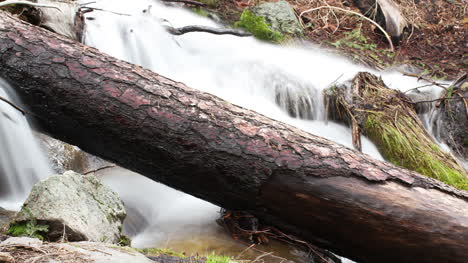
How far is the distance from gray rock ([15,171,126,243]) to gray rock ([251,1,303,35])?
5.63 m

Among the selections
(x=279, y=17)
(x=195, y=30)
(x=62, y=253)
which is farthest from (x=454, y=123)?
(x=62, y=253)

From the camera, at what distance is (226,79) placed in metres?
6.31

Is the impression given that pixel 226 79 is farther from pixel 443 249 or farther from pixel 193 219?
pixel 443 249

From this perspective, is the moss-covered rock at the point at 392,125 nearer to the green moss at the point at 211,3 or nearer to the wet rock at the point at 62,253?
the green moss at the point at 211,3

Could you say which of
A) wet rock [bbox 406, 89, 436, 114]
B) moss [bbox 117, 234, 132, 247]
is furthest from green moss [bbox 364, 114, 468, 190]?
moss [bbox 117, 234, 132, 247]

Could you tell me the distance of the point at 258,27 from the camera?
25.4 ft

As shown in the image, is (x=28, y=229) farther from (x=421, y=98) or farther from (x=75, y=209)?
(x=421, y=98)

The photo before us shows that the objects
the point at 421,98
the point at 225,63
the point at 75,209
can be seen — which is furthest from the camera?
the point at 421,98

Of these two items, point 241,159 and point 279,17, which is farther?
point 279,17

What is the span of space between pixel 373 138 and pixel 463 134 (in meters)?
1.81

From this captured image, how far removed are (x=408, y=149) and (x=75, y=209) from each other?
391 cm

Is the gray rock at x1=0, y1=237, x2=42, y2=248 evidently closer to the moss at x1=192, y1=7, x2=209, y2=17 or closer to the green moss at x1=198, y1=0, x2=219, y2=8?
the moss at x1=192, y1=7, x2=209, y2=17

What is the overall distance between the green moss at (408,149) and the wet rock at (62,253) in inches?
155

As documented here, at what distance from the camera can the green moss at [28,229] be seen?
236 centimetres
